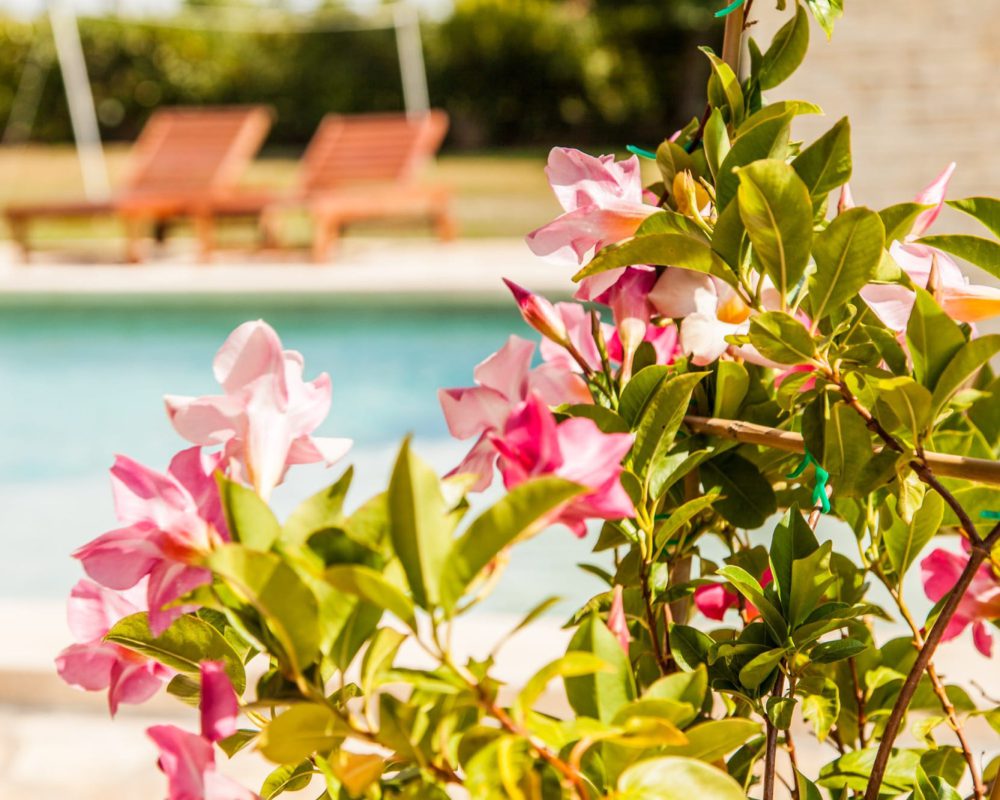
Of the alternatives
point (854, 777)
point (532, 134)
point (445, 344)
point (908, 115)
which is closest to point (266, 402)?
point (854, 777)

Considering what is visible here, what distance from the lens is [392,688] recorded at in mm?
1901

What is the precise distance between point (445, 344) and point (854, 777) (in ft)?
20.9

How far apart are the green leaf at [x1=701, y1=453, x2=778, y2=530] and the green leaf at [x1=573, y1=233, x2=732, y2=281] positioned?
16cm

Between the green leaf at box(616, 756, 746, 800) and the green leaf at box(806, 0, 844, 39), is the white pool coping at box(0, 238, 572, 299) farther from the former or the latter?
the green leaf at box(616, 756, 746, 800)

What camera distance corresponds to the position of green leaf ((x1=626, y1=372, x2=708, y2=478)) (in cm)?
58

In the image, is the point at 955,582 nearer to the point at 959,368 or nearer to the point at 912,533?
the point at 912,533

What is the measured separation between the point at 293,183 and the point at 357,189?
5.42 m

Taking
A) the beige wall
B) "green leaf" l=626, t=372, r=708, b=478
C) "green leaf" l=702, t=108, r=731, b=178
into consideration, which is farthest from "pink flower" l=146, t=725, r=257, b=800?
the beige wall

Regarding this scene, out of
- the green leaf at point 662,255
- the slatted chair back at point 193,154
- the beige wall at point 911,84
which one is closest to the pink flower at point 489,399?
the green leaf at point 662,255

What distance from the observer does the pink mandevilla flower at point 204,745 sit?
0.46 meters

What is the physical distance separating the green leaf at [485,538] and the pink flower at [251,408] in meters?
0.14

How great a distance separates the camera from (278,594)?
0.41 metres

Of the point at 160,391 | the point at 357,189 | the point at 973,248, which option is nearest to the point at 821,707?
the point at 973,248

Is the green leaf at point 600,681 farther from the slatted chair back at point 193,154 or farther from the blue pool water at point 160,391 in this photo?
the slatted chair back at point 193,154
